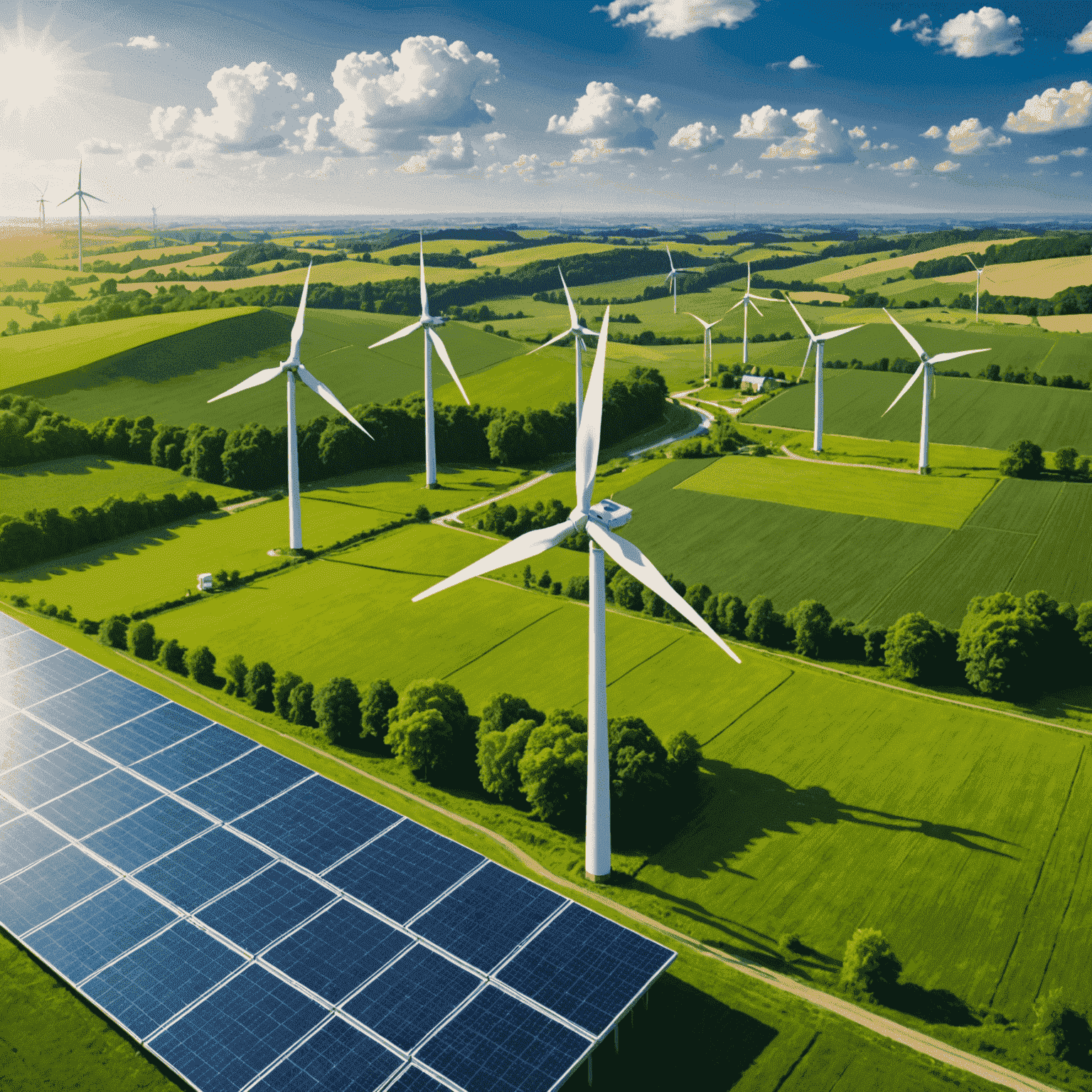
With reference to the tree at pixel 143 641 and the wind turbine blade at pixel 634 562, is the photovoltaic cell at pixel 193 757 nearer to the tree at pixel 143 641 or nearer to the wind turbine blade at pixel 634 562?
the wind turbine blade at pixel 634 562

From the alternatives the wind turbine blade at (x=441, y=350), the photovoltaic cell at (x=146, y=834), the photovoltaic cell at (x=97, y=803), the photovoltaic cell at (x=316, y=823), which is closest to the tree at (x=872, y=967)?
the photovoltaic cell at (x=316, y=823)

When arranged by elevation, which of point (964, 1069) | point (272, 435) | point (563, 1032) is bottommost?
point (964, 1069)

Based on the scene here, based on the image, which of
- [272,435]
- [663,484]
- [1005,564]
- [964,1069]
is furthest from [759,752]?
[272,435]

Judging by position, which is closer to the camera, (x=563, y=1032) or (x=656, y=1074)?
(x=563, y=1032)

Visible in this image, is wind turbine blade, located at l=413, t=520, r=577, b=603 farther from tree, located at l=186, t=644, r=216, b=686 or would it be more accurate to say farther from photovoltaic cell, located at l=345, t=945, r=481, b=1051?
tree, located at l=186, t=644, r=216, b=686

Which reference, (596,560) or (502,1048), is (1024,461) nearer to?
(596,560)

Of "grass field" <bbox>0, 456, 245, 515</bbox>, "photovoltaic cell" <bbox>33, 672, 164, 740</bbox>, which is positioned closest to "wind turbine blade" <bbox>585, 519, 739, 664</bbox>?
"photovoltaic cell" <bbox>33, 672, 164, 740</bbox>

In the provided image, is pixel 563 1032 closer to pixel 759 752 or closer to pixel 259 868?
pixel 259 868
